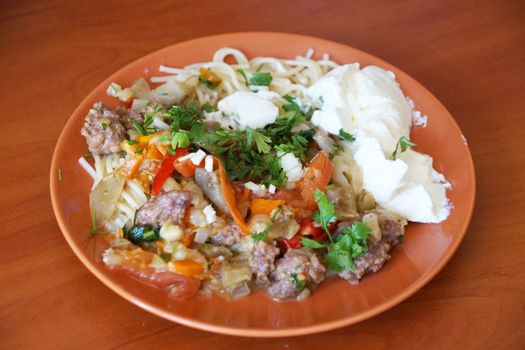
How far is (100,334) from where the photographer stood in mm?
2572

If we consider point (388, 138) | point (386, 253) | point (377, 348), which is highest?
point (388, 138)

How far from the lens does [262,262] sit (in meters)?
2.63

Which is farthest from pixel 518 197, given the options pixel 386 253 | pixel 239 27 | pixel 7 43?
pixel 7 43

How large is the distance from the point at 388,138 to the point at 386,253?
0.77 m

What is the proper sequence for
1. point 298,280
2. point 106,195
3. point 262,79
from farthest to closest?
point 262,79 → point 106,195 → point 298,280

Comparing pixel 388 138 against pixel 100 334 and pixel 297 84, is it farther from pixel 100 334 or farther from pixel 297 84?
pixel 100 334

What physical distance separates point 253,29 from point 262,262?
2371 mm

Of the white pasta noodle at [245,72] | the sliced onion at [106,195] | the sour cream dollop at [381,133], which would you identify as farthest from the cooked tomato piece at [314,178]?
the sliced onion at [106,195]

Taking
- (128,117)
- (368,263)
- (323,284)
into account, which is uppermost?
(128,117)

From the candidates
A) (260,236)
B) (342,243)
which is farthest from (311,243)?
(260,236)

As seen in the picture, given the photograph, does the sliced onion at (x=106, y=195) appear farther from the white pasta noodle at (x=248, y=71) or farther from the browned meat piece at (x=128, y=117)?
the white pasta noodle at (x=248, y=71)

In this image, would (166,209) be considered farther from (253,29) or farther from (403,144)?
(253,29)

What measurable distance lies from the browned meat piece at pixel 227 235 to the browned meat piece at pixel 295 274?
0.26 m

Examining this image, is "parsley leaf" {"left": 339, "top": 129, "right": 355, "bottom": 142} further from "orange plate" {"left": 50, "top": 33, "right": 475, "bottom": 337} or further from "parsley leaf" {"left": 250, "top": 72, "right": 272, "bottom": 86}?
"parsley leaf" {"left": 250, "top": 72, "right": 272, "bottom": 86}
